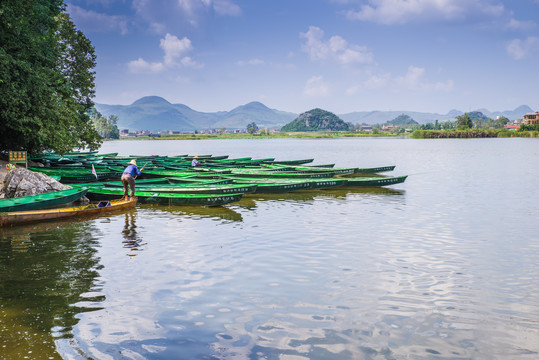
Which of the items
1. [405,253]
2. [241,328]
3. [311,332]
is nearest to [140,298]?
[241,328]

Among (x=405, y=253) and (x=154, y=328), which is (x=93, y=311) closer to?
(x=154, y=328)

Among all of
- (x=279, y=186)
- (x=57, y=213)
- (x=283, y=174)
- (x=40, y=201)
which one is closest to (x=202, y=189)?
(x=279, y=186)

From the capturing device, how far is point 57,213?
19781 mm

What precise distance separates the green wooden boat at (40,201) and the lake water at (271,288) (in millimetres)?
1404

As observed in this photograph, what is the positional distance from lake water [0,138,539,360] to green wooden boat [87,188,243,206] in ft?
4.46

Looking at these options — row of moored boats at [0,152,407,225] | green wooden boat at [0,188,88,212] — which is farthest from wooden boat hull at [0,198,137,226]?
green wooden boat at [0,188,88,212]

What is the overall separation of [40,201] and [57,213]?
1.06m

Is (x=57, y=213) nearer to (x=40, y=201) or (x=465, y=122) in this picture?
(x=40, y=201)

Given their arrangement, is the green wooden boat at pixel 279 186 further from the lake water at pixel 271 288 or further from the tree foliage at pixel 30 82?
the tree foliage at pixel 30 82

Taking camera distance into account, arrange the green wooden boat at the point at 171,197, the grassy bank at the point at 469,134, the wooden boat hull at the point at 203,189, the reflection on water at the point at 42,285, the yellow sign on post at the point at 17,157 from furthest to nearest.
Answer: the grassy bank at the point at 469,134, the wooden boat hull at the point at 203,189, the yellow sign on post at the point at 17,157, the green wooden boat at the point at 171,197, the reflection on water at the point at 42,285

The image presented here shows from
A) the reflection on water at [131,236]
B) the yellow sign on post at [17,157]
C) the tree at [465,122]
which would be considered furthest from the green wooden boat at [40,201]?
the tree at [465,122]

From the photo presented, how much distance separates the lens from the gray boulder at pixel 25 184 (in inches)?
878

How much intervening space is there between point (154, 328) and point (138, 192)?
56.1ft

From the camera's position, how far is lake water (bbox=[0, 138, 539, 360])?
8.19 m
